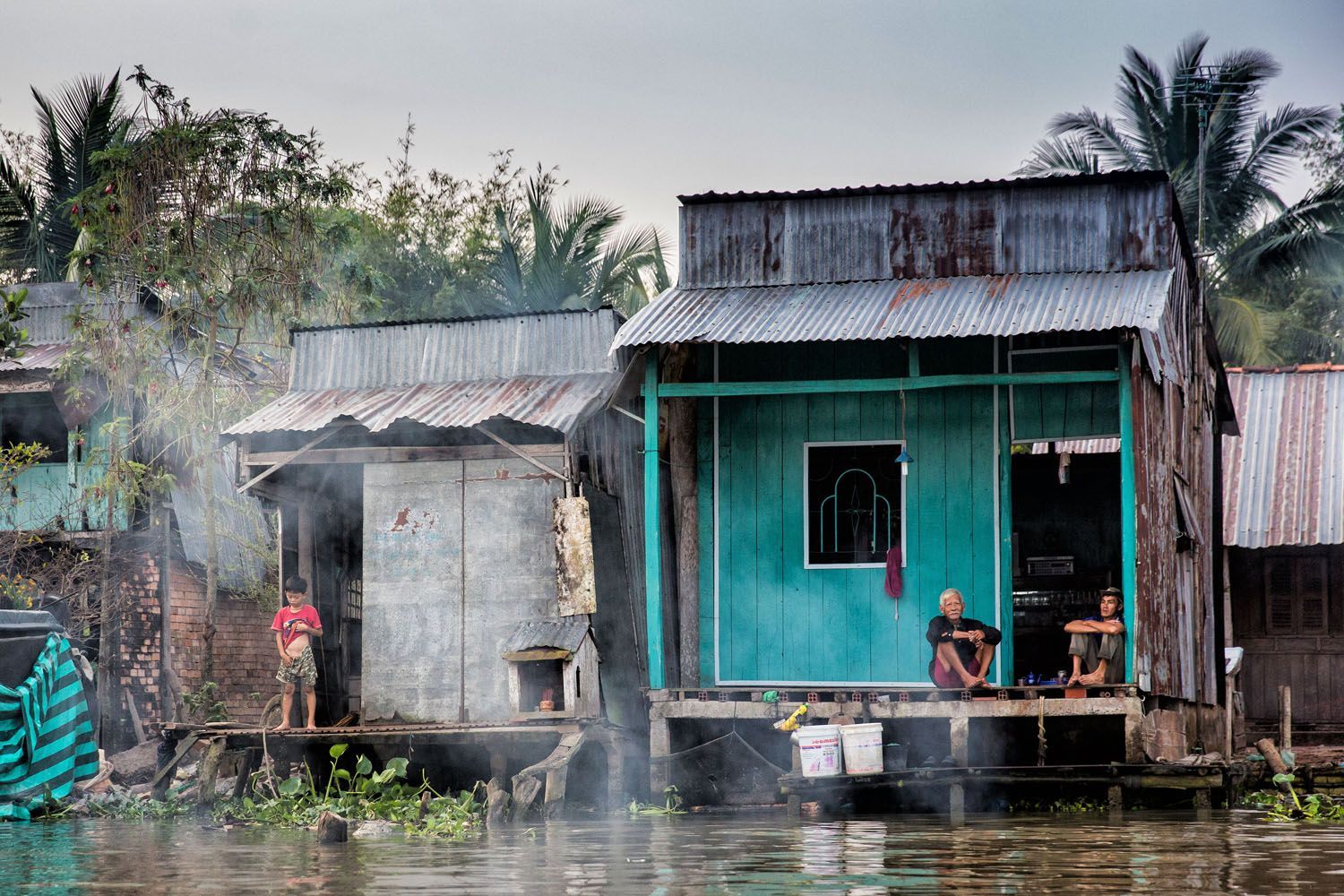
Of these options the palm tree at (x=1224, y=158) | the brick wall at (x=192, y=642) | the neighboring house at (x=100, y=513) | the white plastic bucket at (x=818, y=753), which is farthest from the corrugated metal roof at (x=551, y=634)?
the palm tree at (x=1224, y=158)

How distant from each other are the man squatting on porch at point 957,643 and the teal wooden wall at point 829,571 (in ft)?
1.79

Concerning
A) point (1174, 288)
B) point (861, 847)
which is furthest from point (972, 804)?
point (1174, 288)

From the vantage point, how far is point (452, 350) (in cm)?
1745

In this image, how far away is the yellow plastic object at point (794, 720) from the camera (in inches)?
568

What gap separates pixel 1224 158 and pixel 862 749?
23.1m

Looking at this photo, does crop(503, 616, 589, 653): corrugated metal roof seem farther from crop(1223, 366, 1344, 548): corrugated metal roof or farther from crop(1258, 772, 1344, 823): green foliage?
crop(1223, 366, 1344, 548): corrugated metal roof

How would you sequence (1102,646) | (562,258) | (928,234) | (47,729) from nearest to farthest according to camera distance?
(47,729)
(1102,646)
(928,234)
(562,258)

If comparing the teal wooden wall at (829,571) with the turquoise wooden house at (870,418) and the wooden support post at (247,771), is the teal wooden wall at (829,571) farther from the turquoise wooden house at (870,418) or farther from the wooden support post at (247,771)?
the wooden support post at (247,771)

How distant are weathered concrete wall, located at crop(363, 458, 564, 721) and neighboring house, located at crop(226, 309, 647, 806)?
2 centimetres

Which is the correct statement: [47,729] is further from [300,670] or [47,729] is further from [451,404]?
[451,404]

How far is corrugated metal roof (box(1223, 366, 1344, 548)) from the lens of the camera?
20.9 m

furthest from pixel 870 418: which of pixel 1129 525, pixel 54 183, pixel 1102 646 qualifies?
pixel 54 183

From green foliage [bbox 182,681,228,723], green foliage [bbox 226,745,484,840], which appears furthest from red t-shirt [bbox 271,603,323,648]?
green foliage [bbox 182,681,228,723]

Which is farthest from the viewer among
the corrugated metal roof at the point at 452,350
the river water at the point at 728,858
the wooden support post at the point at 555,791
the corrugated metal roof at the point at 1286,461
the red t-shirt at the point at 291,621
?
the corrugated metal roof at the point at 1286,461
